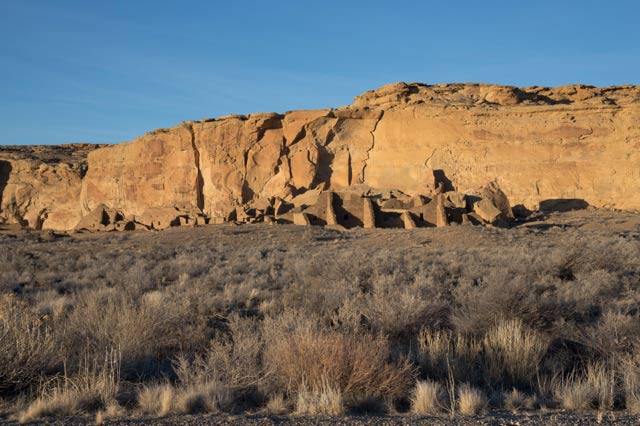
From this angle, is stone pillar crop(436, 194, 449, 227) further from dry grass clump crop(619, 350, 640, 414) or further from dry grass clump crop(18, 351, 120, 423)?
dry grass clump crop(18, 351, 120, 423)

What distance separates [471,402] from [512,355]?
1.56 metres

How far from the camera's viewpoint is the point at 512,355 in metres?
5.54

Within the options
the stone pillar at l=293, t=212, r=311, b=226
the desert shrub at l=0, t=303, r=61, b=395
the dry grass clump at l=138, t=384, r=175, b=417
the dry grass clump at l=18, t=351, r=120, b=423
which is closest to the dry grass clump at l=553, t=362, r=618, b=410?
the dry grass clump at l=138, t=384, r=175, b=417

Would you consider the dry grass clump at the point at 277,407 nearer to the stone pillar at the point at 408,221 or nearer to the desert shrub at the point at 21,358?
the desert shrub at the point at 21,358

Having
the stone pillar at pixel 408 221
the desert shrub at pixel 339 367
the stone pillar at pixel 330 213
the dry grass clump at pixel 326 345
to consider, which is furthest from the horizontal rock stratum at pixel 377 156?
the desert shrub at pixel 339 367

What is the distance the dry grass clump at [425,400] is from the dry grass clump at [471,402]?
0.56 feet

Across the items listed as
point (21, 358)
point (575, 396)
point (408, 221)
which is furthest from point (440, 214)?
point (21, 358)

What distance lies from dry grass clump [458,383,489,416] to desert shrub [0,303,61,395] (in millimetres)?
3846

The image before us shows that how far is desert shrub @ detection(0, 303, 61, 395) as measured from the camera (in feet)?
15.5

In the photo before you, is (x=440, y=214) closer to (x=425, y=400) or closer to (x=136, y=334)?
(x=136, y=334)

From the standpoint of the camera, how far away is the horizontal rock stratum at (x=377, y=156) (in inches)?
1251

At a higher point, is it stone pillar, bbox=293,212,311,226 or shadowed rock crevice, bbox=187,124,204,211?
shadowed rock crevice, bbox=187,124,204,211

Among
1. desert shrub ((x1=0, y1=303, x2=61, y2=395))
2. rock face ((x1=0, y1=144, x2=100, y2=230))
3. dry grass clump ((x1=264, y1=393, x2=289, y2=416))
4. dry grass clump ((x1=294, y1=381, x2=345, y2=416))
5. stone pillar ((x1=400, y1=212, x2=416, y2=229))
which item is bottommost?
dry grass clump ((x1=264, y1=393, x2=289, y2=416))

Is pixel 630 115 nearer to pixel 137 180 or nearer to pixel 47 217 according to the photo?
pixel 137 180
